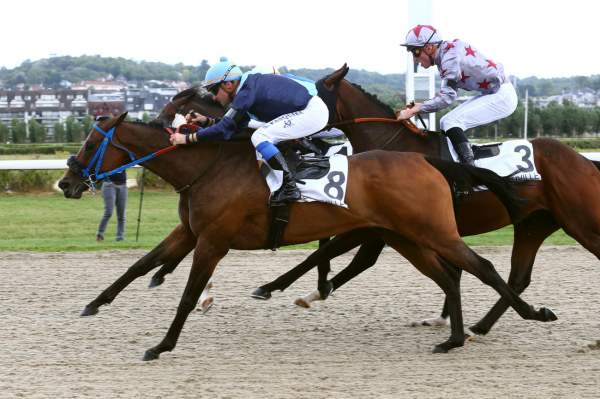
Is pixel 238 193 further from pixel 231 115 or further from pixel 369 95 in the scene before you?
pixel 369 95

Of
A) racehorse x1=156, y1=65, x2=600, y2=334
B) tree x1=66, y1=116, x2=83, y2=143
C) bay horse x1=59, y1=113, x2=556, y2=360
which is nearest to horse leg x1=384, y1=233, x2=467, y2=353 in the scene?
bay horse x1=59, y1=113, x2=556, y2=360

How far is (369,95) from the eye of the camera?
6.16 metres

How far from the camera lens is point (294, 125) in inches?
210

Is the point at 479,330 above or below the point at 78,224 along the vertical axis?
above

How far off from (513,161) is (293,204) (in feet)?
4.70

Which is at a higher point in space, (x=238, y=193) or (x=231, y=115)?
(x=231, y=115)

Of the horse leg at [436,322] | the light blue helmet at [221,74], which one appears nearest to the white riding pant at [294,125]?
the light blue helmet at [221,74]

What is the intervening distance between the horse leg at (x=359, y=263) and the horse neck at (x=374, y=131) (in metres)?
0.65

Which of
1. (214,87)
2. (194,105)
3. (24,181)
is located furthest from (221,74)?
(24,181)

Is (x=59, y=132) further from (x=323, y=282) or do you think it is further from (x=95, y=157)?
(x=95, y=157)

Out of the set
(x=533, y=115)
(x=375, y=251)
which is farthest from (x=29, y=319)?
(x=533, y=115)

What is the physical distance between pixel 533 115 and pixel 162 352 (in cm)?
2148

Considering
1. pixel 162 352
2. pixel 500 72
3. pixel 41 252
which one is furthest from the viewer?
pixel 41 252

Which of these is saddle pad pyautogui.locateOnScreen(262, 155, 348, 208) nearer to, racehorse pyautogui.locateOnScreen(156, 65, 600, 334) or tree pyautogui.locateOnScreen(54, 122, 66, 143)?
racehorse pyautogui.locateOnScreen(156, 65, 600, 334)
